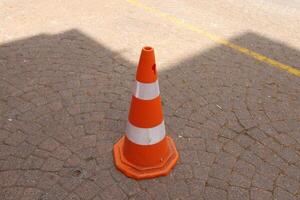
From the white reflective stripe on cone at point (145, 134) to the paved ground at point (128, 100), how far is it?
0.37 m

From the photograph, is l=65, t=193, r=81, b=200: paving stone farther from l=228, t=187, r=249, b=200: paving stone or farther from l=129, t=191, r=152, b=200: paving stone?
l=228, t=187, r=249, b=200: paving stone

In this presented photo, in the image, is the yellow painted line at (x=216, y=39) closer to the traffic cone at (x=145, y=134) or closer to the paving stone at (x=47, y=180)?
the traffic cone at (x=145, y=134)

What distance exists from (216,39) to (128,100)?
2225 mm

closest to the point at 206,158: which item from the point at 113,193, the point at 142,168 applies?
the point at 142,168

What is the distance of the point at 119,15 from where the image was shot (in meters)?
6.33

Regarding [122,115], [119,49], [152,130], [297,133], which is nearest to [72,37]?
[119,49]

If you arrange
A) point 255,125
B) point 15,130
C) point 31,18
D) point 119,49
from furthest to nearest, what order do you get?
point 31,18 → point 119,49 → point 255,125 → point 15,130

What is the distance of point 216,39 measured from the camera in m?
5.74

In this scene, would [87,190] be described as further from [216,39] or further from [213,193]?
[216,39]

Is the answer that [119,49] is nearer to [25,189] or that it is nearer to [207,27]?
[207,27]

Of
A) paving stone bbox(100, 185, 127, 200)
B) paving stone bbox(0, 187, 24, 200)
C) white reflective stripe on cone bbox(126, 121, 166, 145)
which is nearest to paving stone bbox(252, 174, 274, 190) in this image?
white reflective stripe on cone bbox(126, 121, 166, 145)

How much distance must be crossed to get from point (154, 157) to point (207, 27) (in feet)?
11.3

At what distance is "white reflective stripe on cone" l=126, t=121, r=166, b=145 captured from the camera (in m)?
3.14

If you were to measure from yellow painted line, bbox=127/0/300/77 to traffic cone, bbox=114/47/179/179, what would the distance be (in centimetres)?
256
